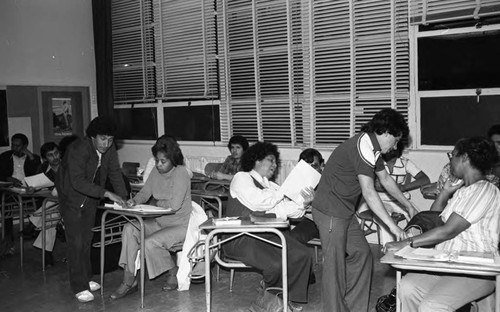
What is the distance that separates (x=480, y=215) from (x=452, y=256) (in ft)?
1.19

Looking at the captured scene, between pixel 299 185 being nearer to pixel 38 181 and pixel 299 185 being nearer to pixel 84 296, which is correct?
pixel 84 296

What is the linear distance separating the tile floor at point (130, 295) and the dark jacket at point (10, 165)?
1786 millimetres

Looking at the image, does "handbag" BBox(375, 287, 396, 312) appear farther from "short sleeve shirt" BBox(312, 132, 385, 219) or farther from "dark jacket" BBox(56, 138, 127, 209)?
"dark jacket" BBox(56, 138, 127, 209)

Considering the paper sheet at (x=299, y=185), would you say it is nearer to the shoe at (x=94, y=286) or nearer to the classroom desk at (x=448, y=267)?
the classroom desk at (x=448, y=267)

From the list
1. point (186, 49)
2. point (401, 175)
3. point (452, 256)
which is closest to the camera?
point (452, 256)

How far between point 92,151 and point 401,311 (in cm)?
279

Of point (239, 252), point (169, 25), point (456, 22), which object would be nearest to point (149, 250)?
point (239, 252)

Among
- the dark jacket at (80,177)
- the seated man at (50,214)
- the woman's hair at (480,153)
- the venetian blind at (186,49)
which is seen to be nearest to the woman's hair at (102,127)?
the dark jacket at (80,177)

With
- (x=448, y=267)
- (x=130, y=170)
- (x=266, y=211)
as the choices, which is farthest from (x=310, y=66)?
(x=448, y=267)

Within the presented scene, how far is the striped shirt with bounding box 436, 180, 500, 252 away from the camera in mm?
2947

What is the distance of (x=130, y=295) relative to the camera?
4.65m

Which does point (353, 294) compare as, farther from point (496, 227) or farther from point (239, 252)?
point (496, 227)

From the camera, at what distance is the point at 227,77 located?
724 cm

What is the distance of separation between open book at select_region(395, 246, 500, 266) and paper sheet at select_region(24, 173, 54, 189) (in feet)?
13.3
